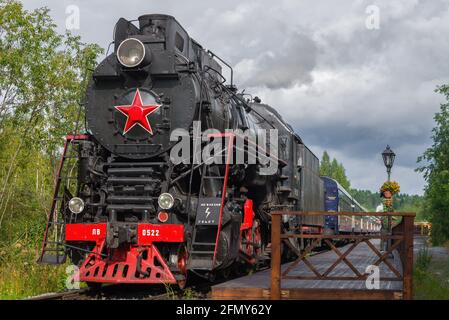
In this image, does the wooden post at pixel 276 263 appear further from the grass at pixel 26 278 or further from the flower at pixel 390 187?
the flower at pixel 390 187

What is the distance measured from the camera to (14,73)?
48.5 ft

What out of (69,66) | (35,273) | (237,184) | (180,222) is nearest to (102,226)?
(180,222)

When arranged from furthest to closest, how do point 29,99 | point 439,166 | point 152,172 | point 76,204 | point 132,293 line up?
point 439,166, point 29,99, point 132,293, point 76,204, point 152,172

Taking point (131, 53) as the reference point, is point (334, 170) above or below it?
above

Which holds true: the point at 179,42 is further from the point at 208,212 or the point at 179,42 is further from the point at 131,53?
the point at 208,212

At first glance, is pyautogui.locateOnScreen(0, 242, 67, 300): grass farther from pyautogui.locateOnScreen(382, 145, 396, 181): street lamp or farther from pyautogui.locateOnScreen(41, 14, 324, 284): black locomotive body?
pyautogui.locateOnScreen(382, 145, 396, 181): street lamp

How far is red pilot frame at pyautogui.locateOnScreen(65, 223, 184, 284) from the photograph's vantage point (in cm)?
924

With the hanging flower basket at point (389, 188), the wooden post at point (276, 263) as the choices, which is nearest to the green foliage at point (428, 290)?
the wooden post at point (276, 263)

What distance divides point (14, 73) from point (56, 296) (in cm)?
755

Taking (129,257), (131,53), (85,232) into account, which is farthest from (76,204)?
(131,53)

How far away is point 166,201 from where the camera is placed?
372 inches

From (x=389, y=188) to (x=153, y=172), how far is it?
12353mm

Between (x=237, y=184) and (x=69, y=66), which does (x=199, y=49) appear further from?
(x=69, y=66)

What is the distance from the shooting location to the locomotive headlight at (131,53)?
395 inches
